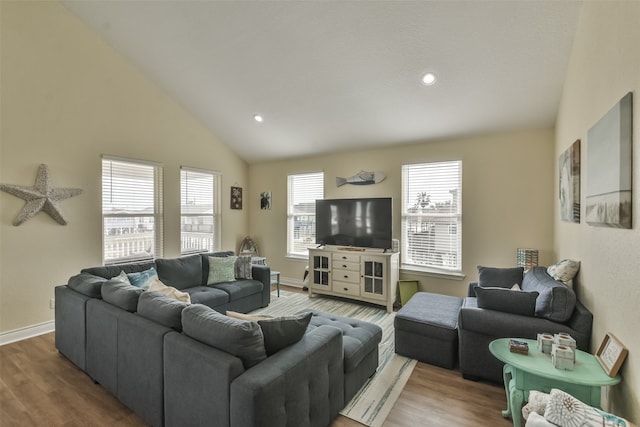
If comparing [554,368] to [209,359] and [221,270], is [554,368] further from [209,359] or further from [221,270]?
[221,270]

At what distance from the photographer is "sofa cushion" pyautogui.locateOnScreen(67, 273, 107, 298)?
95.8 inches

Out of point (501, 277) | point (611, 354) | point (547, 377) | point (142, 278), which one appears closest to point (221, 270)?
point (142, 278)

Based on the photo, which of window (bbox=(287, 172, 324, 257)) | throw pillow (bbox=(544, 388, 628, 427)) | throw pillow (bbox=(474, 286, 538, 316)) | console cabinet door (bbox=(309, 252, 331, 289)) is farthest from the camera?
window (bbox=(287, 172, 324, 257))

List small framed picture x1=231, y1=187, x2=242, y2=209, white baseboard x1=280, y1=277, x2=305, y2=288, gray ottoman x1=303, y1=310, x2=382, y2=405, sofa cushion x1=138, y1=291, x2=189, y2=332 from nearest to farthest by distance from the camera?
sofa cushion x1=138, y1=291, x2=189, y2=332
gray ottoman x1=303, y1=310, x2=382, y2=405
white baseboard x1=280, y1=277, x2=305, y2=288
small framed picture x1=231, y1=187, x2=242, y2=209

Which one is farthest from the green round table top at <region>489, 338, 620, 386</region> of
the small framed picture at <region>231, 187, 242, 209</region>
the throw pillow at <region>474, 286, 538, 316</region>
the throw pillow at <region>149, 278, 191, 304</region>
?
the small framed picture at <region>231, 187, 242, 209</region>

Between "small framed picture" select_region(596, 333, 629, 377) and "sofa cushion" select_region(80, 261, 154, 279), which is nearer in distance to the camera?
"small framed picture" select_region(596, 333, 629, 377)

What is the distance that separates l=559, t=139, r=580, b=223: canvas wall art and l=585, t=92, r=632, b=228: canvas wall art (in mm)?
390

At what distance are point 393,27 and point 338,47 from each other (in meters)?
0.60

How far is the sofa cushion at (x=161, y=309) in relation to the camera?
71.3 inches

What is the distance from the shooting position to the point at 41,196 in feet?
10.8

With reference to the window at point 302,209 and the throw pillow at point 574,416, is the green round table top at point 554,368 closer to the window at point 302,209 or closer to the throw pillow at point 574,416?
the throw pillow at point 574,416

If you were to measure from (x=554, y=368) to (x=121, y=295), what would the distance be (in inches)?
114

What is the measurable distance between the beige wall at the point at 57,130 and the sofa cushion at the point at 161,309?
7.84ft

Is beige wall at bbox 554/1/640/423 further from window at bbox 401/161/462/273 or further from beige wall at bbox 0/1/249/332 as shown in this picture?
beige wall at bbox 0/1/249/332
